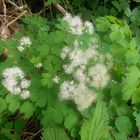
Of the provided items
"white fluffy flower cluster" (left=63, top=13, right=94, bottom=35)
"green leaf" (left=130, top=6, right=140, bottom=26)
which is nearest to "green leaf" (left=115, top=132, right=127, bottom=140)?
"white fluffy flower cluster" (left=63, top=13, right=94, bottom=35)

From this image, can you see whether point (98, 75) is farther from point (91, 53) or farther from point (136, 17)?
point (136, 17)

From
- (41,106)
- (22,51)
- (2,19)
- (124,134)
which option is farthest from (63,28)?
(2,19)

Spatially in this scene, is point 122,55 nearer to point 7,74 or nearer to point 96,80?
point 96,80

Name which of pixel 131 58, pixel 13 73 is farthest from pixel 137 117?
pixel 13 73

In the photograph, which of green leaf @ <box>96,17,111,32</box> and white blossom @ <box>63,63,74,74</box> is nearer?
white blossom @ <box>63,63,74,74</box>

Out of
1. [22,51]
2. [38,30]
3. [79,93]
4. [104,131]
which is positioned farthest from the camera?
[38,30]

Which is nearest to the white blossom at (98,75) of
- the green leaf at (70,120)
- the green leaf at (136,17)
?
the green leaf at (70,120)

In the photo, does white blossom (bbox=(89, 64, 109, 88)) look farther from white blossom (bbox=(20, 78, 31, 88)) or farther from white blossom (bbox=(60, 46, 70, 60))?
white blossom (bbox=(20, 78, 31, 88))
